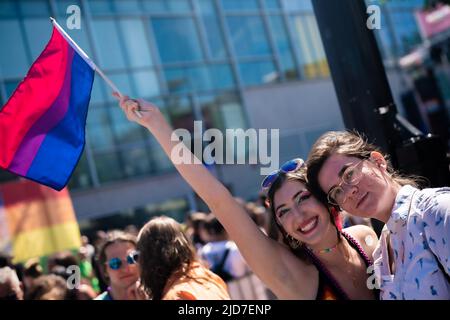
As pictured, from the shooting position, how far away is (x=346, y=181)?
1.84m

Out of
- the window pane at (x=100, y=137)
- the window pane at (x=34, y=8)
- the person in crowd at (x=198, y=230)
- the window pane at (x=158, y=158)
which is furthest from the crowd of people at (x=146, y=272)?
the window pane at (x=34, y=8)

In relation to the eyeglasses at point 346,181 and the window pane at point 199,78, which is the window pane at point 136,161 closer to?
the window pane at point 199,78

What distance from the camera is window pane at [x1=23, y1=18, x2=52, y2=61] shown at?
50.2 feet

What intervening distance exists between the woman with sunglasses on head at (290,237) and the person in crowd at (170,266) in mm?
642

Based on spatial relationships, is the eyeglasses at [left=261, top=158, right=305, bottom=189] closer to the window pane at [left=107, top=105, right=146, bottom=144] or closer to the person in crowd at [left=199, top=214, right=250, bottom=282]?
the person in crowd at [left=199, top=214, right=250, bottom=282]

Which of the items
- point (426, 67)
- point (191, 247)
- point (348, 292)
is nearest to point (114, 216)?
point (426, 67)

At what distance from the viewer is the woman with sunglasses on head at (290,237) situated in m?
1.86

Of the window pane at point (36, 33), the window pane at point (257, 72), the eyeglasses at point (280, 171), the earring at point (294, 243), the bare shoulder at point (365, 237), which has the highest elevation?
the window pane at point (36, 33)

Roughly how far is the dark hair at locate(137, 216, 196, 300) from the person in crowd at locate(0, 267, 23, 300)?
116 cm

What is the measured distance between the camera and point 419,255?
1.55 meters

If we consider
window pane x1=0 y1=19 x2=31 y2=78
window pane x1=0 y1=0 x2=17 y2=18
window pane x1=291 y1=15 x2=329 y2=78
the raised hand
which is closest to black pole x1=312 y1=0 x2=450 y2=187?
the raised hand

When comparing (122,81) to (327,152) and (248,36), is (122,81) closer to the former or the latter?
(248,36)
